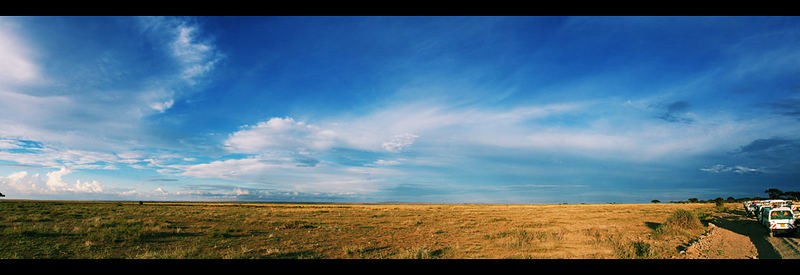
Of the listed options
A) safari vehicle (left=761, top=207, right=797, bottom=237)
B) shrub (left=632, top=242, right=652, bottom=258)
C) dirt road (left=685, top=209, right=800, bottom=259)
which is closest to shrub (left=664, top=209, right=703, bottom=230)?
dirt road (left=685, top=209, right=800, bottom=259)

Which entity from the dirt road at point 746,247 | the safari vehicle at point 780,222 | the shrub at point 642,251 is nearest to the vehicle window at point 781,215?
the safari vehicle at point 780,222

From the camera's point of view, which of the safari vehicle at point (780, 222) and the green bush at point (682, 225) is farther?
the green bush at point (682, 225)

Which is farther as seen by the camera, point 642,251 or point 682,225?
point 682,225

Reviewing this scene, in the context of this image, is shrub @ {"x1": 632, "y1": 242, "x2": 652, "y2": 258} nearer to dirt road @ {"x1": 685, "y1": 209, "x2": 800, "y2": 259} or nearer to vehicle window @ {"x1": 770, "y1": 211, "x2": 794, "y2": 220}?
dirt road @ {"x1": 685, "y1": 209, "x2": 800, "y2": 259}

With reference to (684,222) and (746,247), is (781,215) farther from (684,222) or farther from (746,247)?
(746,247)

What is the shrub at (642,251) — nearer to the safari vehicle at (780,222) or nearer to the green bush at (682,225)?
the green bush at (682,225)

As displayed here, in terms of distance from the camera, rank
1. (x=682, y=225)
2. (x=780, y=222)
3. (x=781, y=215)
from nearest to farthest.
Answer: (x=780, y=222) < (x=781, y=215) < (x=682, y=225)

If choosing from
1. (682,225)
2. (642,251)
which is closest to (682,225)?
(682,225)

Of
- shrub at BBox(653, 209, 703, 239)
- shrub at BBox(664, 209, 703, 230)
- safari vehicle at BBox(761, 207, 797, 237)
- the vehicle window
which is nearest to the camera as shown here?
safari vehicle at BBox(761, 207, 797, 237)
